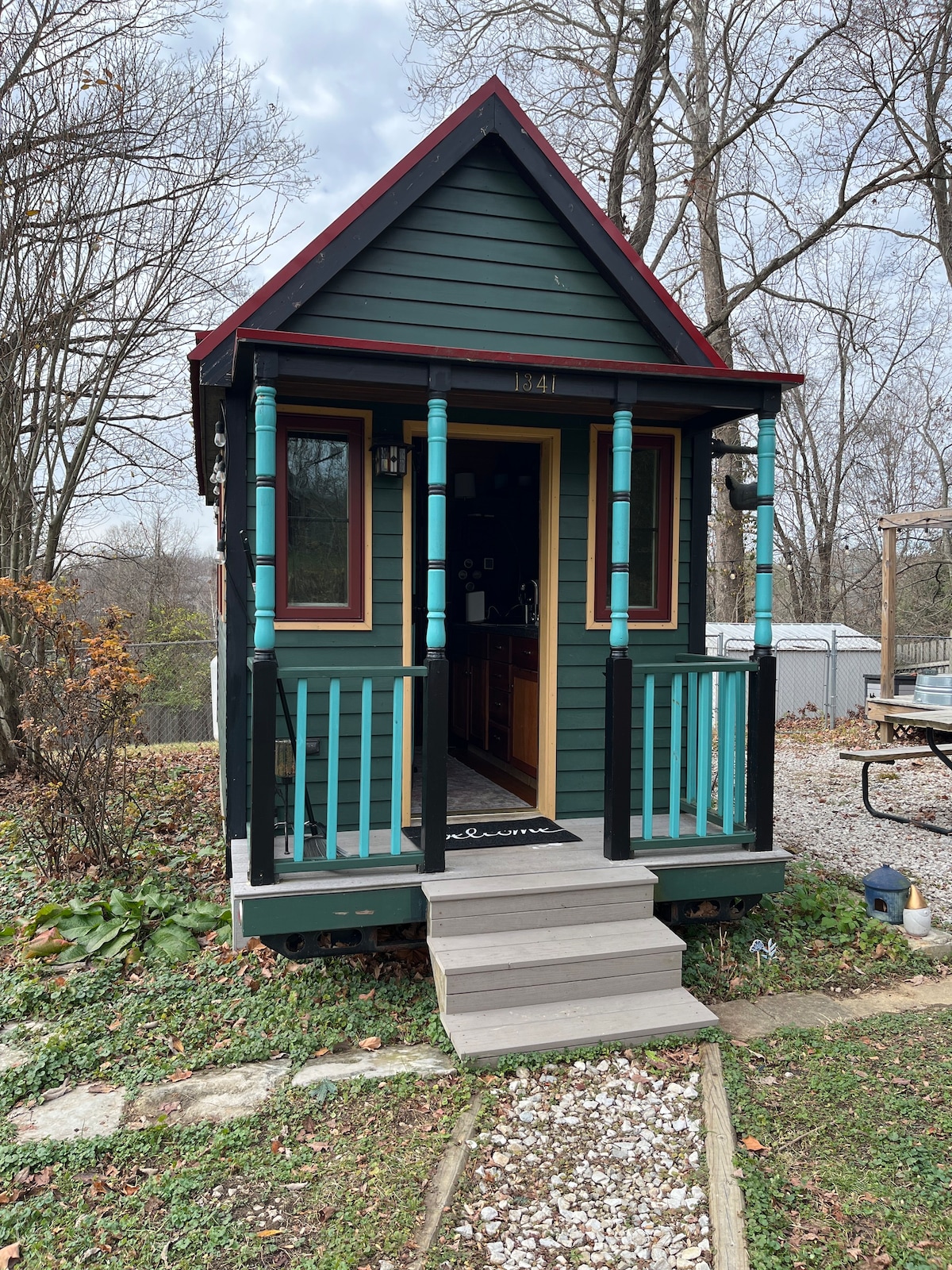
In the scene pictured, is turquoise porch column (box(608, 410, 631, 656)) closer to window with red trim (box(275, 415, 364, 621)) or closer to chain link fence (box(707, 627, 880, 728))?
window with red trim (box(275, 415, 364, 621))

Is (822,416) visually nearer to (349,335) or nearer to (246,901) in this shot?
(349,335)

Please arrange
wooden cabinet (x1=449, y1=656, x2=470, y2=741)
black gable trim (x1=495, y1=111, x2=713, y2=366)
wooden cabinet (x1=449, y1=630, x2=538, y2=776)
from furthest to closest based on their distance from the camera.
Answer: wooden cabinet (x1=449, y1=656, x2=470, y2=741)
wooden cabinet (x1=449, y1=630, x2=538, y2=776)
black gable trim (x1=495, y1=111, x2=713, y2=366)

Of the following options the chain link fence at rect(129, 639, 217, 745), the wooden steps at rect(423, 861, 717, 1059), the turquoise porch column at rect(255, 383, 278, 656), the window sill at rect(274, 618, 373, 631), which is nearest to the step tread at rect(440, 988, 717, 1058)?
the wooden steps at rect(423, 861, 717, 1059)

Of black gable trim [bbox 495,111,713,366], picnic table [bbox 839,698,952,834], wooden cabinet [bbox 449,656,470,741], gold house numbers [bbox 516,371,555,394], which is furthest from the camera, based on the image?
wooden cabinet [bbox 449,656,470,741]

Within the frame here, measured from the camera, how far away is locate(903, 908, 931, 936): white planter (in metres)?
4.61

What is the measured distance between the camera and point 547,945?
12.3 ft

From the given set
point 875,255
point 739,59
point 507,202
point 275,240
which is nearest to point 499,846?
point 507,202

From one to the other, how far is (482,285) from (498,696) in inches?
119

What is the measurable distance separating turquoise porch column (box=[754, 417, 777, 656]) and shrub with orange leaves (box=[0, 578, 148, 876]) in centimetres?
370

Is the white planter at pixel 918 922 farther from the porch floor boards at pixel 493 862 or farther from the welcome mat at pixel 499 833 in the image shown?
the welcome mat at pixel 499 833

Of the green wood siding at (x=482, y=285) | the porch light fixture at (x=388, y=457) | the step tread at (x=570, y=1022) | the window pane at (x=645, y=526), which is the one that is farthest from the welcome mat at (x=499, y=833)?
the green wood siding at (x=482, y=285)

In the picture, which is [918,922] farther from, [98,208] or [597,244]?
[98,208]

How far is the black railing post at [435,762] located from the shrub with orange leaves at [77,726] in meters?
2.35

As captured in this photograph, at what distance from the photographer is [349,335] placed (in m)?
4.64
